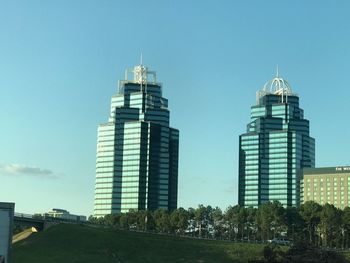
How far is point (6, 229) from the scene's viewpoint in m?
86.7

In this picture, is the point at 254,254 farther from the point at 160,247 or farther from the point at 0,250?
the point at 0,250

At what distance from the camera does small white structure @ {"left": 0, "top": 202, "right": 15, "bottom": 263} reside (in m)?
85.8

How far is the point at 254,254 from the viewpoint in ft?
523

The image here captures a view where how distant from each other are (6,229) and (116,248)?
246 feet

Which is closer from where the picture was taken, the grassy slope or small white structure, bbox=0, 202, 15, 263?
small white structure, bbox=0, 202, 15, 263

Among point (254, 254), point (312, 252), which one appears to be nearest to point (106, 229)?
point (254, 254)

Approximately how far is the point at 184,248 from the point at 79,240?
91.3 ft

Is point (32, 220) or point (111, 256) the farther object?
point (32, 220)

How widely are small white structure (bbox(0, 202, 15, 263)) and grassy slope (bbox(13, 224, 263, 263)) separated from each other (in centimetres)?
5383

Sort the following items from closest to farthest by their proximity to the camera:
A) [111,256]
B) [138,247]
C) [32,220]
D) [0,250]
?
[0,250] → [111,256] → [138,247] → [32,220]

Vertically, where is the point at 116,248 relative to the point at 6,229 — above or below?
below

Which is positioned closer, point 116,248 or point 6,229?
point 6,229

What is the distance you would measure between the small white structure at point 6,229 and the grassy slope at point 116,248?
177 ft

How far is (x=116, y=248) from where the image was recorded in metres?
160
